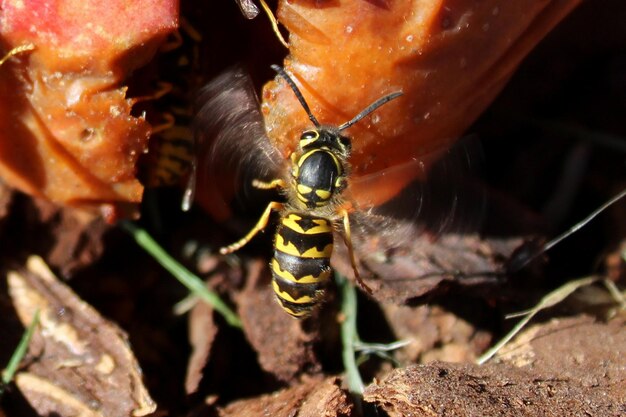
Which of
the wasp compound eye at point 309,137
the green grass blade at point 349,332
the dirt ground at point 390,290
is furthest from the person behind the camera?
the green grass blade at point 349,332

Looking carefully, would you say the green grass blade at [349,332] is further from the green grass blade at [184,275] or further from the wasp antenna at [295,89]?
the wasp antenna at [295,89]

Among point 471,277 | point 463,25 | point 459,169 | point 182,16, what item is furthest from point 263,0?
point 471,277

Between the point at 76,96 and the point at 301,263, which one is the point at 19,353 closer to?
the point at 76,96

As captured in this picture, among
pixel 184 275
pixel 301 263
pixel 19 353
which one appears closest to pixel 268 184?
pixel 301 263

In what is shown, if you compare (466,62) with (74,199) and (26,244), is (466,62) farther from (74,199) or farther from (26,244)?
(26,244)

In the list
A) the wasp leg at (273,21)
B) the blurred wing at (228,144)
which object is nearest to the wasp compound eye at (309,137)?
the blurred wing at (228,144)
